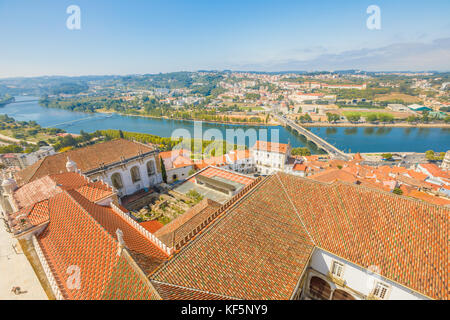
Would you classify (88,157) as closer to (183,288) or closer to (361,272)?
(183,288)

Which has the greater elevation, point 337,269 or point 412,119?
point 412,119

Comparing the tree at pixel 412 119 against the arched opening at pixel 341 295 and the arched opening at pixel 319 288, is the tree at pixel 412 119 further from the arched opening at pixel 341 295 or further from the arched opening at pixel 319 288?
the arched opening at pixel 319 288

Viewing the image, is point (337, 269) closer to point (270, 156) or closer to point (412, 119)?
point (270, 156)

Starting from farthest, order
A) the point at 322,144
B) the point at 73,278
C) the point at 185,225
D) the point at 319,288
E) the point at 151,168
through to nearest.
Result: the point at 322,144 → the point at 151,168 → the point at 185,225 → the point at 319,288 → the point at 73,278

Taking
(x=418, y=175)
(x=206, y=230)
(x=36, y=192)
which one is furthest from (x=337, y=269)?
(x=418, y=175)

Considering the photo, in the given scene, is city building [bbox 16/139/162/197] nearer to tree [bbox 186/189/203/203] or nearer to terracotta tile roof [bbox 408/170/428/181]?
tree [bbox 186/189/203/203]

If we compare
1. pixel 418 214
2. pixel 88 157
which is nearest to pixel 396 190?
pixel 418 214
